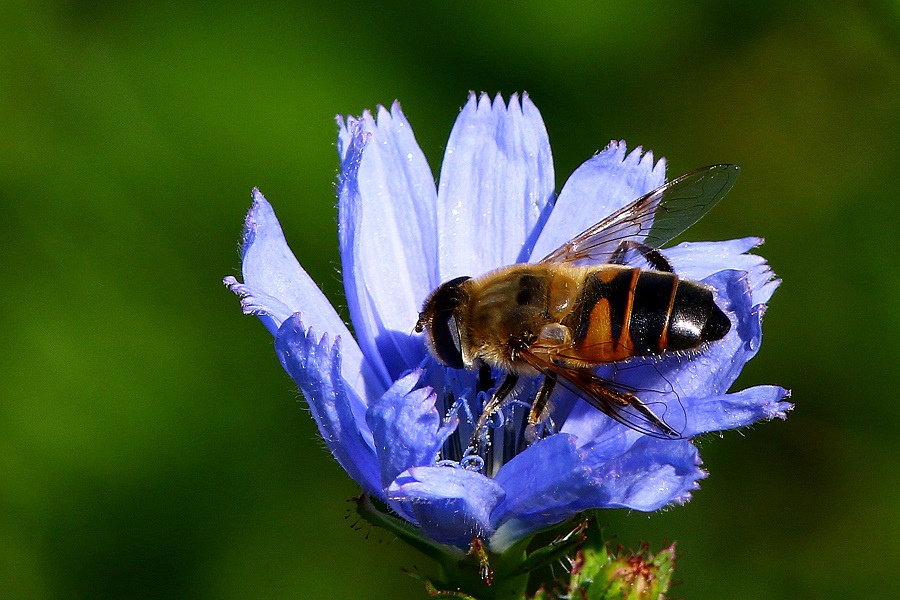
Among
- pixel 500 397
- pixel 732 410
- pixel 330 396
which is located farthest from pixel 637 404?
pixel 330 396

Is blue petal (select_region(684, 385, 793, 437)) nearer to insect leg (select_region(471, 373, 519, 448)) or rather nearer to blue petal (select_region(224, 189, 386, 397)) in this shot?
insect leg (select_region(471, 373, 519, 448))

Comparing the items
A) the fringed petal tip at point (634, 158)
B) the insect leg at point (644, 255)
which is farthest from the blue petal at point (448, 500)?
the fringed petal tip at point (634, 158)

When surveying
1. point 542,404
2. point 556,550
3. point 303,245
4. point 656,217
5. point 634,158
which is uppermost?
point 634,158

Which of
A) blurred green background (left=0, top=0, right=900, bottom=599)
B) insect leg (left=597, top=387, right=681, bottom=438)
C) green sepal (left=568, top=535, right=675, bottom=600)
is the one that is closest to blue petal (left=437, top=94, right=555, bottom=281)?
insect leg (left=597, top=387, right=681, bottom=438)

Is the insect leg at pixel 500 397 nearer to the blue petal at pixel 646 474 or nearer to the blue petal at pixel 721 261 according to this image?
the blue petal at pixel 646 474

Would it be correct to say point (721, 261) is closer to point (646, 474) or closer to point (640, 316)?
point (640, 316)

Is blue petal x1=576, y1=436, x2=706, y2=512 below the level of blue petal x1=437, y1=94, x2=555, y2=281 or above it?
below
